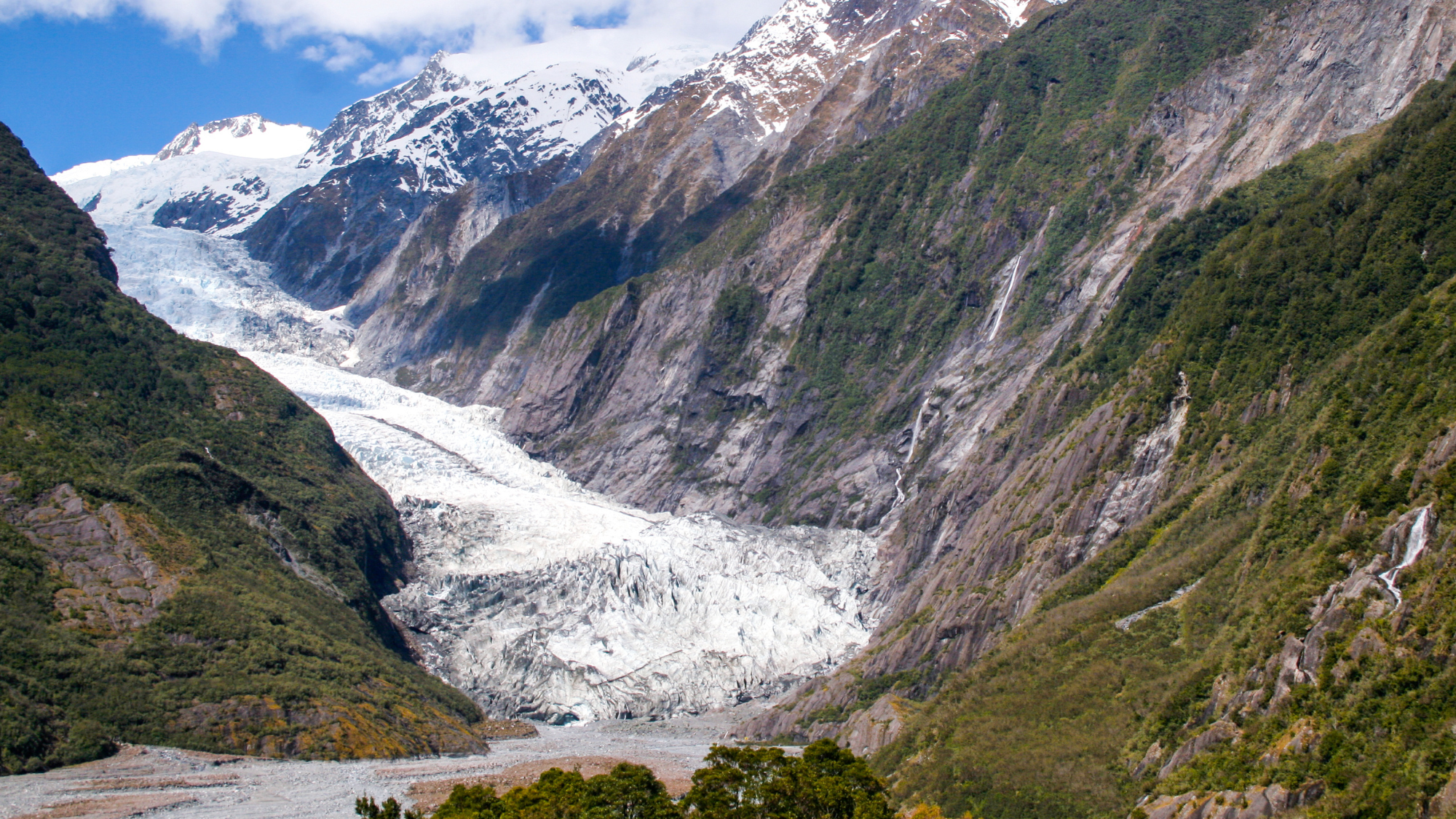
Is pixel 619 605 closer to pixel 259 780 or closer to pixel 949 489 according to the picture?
pixel 949 489

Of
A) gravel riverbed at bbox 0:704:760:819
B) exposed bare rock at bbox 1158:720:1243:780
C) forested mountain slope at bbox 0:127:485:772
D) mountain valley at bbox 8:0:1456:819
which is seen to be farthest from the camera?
forested mountain slope at bbox 0:127:485:772

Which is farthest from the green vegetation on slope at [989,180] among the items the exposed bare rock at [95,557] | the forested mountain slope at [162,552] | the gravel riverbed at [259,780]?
the exposed bare rock at [95,557]

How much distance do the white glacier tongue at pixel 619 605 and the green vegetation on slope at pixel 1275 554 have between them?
4208cm

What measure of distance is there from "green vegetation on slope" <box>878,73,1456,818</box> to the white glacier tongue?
1657 inches

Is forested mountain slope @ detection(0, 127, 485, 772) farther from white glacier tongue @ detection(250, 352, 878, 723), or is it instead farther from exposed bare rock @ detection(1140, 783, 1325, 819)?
exposed bare rock @ detection(1140, 783, 1325, 819)

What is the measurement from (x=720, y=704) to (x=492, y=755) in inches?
1186

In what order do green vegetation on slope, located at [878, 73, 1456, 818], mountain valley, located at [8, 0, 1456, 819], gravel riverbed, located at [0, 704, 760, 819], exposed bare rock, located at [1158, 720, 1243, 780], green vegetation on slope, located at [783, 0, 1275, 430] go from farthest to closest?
1. green vegetation on slope, located at [783, 0, 1275, 430]
2. gravel riverbed, located at [0, 704, 760, 819]
3. mountain valley, located at [8, 0, 1456, 819]
4. exposed bare rock, located at [1158, 720, 1243, 780]
5. green vegetation on slope, located at [878, 73, 1456, 818]

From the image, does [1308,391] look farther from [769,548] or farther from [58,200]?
[58,200]

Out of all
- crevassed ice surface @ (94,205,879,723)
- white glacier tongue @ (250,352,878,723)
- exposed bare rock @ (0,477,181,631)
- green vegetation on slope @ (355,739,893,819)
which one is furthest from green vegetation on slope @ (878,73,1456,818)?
exposed bare rock @ (0,477,181,631)

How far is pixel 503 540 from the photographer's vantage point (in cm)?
15162

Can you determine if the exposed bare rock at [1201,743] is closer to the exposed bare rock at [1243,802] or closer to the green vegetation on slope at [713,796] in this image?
the exposed bare rock at [1243,802]

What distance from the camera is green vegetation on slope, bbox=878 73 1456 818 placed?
42031 millimetres

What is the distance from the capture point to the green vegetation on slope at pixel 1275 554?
138 ft

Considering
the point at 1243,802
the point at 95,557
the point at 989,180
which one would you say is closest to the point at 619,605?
the point at 95,557
